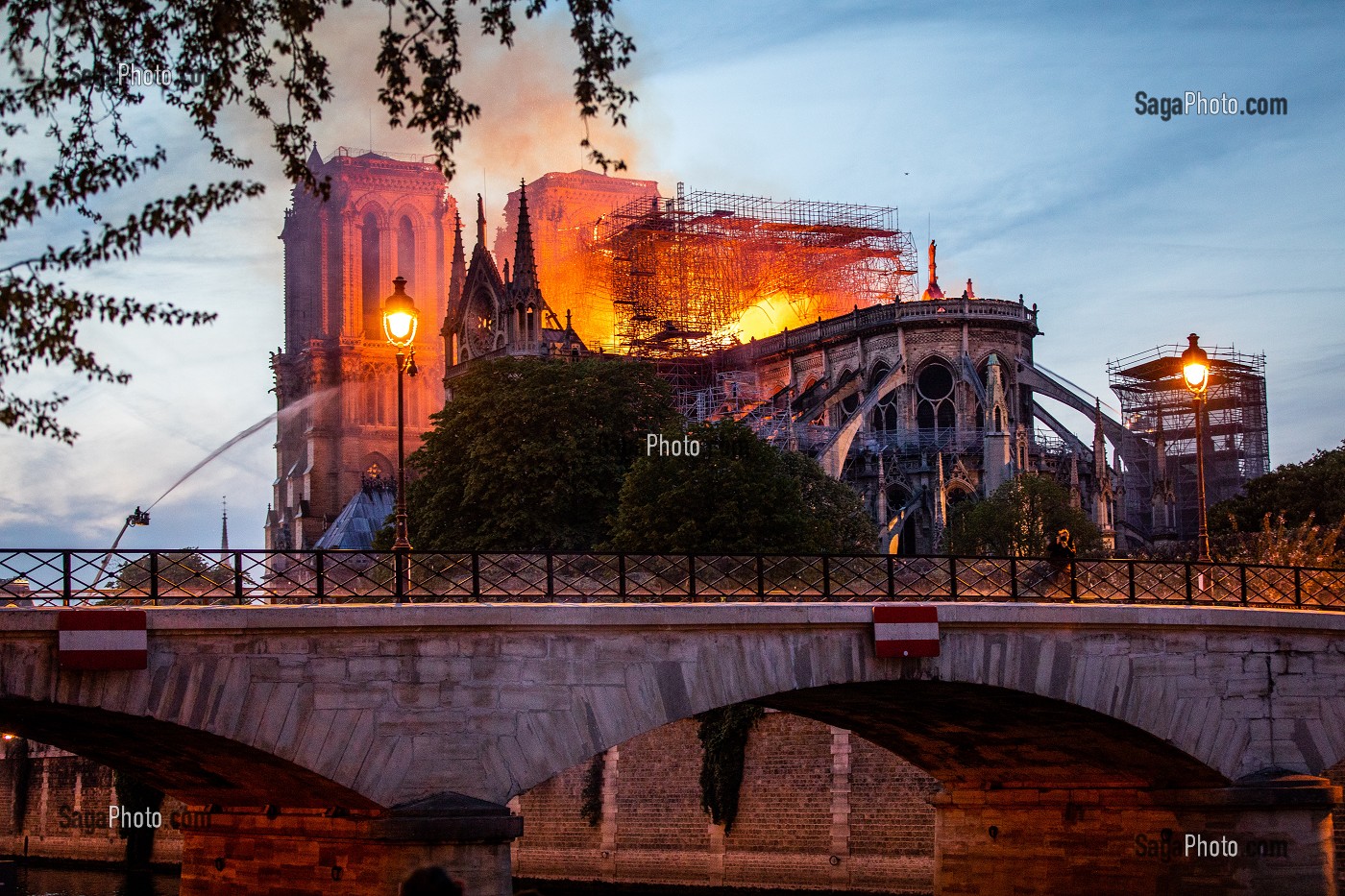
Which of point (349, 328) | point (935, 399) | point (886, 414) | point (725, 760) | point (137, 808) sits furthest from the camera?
point (349, 328)

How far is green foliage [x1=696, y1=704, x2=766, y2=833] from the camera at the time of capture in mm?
49438

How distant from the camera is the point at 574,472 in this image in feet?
206

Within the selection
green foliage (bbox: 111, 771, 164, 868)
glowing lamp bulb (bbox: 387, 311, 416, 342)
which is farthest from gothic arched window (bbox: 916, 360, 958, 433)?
glowing lamp bulb (bbox: 387, 311, 416, 342)

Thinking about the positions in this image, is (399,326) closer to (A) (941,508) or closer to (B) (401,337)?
(B) (401,337)

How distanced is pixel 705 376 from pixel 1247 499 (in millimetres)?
26825

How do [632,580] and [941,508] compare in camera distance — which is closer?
[632,580]

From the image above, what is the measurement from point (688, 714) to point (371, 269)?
120 meters

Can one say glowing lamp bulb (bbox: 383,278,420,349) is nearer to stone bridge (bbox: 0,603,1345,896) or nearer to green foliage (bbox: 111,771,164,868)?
stone bridge (bbox: 0,603,1345,896)

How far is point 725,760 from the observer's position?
163ft

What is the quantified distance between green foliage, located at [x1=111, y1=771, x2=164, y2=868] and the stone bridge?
110ft

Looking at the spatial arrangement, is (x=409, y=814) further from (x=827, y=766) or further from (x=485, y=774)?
(x=827, y=766)

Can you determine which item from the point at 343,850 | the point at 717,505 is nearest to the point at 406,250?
the point at 717,505

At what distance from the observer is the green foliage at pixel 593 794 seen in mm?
53188

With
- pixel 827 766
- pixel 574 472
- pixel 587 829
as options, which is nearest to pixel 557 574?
pixel 827 766
